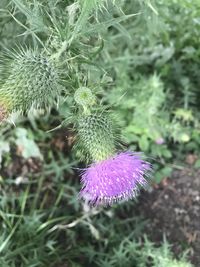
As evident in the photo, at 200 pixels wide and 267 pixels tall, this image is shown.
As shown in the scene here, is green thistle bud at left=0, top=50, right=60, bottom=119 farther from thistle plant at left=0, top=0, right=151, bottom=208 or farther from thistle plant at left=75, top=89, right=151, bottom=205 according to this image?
thistle plant at left=75, top=89, right=151, bottom=205

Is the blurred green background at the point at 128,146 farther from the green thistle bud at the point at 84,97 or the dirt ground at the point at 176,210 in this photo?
the green thistle bud at the point at 84,97

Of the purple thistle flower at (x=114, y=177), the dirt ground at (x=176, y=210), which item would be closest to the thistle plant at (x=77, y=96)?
the purple thistle flower at (x=114, y=177)

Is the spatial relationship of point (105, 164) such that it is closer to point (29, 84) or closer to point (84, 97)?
point (84, 97)

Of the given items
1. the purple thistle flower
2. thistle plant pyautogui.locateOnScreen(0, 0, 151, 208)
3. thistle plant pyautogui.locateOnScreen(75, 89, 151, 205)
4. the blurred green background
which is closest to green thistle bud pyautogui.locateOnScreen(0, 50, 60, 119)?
thistle plant pyautogui.locateOnScreen(0, 0, 151, 208)

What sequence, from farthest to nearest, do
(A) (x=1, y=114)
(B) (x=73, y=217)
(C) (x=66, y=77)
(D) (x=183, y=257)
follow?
(B) (x=73, y=217), (D) (x=183, y=257), (C) (x=66, y=77), (A) (x=1, y=114)

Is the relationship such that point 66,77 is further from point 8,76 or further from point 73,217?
point 73,217

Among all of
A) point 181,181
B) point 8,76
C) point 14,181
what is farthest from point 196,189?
point 8,76
